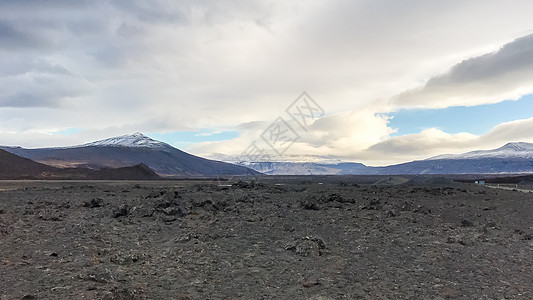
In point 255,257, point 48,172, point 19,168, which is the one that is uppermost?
point 19,168

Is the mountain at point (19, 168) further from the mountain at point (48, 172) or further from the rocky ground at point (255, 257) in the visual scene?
the rocky ground at point (255, 257)

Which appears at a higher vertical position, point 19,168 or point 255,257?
point 19,168

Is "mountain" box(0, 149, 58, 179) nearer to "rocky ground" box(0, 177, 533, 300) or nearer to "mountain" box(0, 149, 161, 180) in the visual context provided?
"mountain" box(0, 149, 161, 180)

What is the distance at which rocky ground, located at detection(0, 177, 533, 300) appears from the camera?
23.7 ft

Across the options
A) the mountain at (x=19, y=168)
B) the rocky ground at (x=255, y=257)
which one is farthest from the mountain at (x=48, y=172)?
the rocky ground at (x=255, y=257)

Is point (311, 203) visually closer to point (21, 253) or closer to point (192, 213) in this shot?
point (192, 213)

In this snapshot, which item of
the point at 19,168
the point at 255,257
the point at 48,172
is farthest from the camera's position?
the point at 48,172

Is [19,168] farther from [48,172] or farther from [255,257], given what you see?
[255,257]

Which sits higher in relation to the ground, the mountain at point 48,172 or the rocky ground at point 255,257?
the mountain at point 48,172

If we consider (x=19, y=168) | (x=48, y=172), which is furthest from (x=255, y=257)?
(x=19, y=168)

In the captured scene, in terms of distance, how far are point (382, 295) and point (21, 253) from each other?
9.10 meters

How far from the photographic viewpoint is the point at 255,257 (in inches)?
388

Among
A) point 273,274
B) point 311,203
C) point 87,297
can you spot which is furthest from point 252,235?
point 311,203

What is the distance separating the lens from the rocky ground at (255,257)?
7.23m
